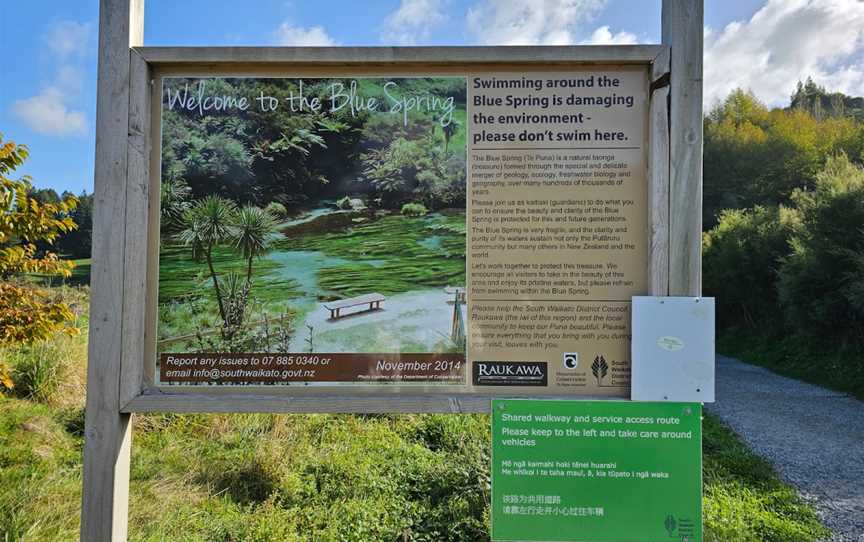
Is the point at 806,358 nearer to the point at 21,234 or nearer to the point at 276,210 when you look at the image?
the point at 276,210

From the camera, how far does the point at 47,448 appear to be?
507 cm

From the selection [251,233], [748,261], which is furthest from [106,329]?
[748,261]

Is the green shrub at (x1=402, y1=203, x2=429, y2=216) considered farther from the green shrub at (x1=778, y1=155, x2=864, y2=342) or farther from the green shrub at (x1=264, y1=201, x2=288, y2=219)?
the green shrub at (x1=778, y1=155, x2=864, y2=342)

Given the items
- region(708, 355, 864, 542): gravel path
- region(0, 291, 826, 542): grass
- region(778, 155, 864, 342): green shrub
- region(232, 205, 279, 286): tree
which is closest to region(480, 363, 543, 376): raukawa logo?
region(232, 205, 279, 286): tree

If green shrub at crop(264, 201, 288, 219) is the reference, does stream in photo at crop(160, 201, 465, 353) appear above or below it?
below

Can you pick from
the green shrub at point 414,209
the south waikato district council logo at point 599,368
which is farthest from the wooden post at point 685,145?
the green shrub at point 414,209

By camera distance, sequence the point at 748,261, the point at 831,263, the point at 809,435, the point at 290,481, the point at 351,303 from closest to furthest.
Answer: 1. the point at 351,303
2. the point at 290,481
3. the point at 809,435
4. the point at 831,263
5. the point at 748,261

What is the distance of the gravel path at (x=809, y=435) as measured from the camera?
19.9ft

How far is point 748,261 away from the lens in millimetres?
22156

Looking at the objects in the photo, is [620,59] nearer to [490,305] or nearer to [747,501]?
[490,305]

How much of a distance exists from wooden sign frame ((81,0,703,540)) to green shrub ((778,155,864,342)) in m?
13.8

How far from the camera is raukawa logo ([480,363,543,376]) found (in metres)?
2.59

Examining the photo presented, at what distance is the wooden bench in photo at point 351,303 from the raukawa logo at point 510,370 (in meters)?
0.58

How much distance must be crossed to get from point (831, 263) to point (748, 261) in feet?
24.9
